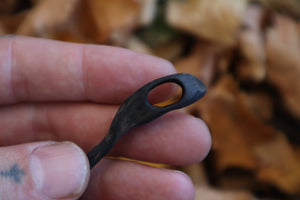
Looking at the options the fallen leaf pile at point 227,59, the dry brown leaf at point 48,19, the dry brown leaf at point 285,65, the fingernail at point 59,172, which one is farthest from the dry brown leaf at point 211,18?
the fingernail at point 59,172

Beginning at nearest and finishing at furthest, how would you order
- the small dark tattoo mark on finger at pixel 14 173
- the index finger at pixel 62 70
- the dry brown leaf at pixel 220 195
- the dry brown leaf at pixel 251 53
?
the small dark tattoo mark on finger at pixel 14 173 → the index finger at pixel 62 70 → the dry brown leaf at pixel 220 195 → the dry brown leaf at pixel 251 53

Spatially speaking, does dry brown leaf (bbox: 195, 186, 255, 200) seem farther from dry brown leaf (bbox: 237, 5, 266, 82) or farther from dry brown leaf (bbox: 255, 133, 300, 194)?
dry brown leaf (bbox: 237, 5, 266, 82)

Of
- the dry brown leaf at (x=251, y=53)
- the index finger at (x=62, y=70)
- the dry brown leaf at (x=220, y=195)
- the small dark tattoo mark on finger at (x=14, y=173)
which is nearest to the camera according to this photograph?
the small dark tattoo mark on finger at (x=14, y=173)

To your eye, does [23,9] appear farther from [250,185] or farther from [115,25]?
[250,185]

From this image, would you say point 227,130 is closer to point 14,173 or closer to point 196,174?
point 196,174

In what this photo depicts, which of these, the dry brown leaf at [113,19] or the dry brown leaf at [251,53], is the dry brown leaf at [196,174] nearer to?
the dry brown leaf at [251,53]

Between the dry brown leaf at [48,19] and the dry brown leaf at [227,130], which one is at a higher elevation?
the dry brown leaf at [48,19]

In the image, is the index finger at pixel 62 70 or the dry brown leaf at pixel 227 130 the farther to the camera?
the dry brown leaf at pixel 227 130

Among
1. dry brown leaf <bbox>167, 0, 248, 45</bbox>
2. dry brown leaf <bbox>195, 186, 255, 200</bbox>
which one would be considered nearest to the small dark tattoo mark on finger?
dry brown leaf <bbox>195, 186, 255, 200</bbox>

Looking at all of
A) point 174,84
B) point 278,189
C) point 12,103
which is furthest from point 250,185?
point 12,103
